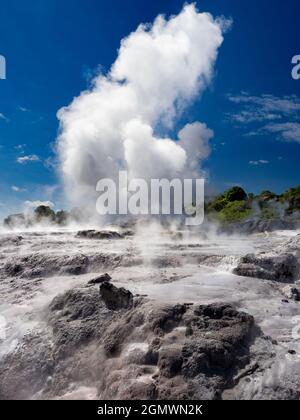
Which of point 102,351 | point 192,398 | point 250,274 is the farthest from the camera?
point 250,274

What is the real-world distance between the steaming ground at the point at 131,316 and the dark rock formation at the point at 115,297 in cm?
25

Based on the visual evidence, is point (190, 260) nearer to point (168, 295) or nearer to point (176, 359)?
point (168, 295)

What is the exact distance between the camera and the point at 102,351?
322 inches

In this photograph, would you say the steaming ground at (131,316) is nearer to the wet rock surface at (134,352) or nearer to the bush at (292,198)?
the wet rock surface at (134,352)

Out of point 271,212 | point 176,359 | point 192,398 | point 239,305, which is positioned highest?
point 271,212

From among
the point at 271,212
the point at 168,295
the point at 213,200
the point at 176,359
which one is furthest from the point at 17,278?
the point at 213,200

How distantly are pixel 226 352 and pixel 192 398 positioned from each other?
120 centimetres

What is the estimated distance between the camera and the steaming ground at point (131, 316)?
6914 mm

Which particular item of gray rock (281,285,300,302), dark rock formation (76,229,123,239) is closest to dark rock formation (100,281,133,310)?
gray rock (281,285,300,302)

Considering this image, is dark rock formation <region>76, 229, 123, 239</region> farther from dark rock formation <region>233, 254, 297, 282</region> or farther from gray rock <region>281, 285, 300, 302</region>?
gray rock <region>281, 285, 300, 302</region>

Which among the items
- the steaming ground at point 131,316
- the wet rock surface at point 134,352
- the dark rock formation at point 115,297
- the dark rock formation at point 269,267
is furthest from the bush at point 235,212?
the wet rock surface at point 134,352

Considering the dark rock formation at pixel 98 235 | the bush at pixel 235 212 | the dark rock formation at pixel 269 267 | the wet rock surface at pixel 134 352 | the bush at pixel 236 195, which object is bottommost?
the wet rock surface at pixel 134 352

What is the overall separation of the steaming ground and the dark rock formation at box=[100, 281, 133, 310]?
247mm

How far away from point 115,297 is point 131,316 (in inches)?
38.5
